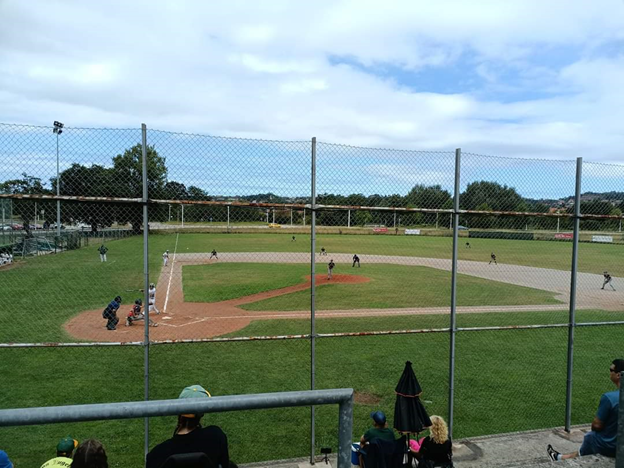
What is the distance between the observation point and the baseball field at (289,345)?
844 centimetres

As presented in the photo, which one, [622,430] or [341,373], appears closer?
[622,430]

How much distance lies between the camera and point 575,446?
716 centimetres

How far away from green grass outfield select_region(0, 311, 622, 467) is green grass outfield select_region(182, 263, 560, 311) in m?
5.88

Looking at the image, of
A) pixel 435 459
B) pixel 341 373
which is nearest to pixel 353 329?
pixel 341 373

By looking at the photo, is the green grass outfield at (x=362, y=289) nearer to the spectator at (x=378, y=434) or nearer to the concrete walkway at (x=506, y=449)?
the concrete walkway at (x=506, y=449)

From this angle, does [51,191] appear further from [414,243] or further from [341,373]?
[341,373]

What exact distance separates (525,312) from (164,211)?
18229 millimetres

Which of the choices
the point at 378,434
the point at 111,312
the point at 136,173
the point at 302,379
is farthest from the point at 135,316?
the point at 378,434

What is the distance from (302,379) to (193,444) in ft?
27.3

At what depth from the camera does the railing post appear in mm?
2248

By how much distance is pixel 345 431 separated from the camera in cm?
228

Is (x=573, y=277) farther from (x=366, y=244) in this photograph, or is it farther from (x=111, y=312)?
(x=111, y=312)

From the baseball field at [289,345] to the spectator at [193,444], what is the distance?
429cm

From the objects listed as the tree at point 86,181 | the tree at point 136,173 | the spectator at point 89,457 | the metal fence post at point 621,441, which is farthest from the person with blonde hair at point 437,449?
the tree at point 86,181
